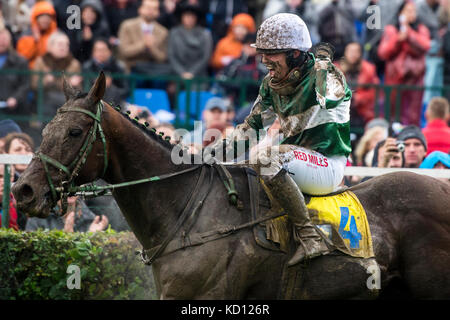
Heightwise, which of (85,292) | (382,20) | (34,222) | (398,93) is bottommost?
(85,292)

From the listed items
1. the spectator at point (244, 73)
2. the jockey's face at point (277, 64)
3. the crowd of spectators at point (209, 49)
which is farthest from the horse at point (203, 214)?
the spectator at point (244, 73)

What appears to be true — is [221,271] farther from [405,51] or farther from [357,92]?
[405,51]

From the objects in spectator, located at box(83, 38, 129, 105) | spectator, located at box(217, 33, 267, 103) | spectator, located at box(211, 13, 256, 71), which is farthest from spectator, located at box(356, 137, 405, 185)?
spectator, located at box(211, 13, 256, 71)

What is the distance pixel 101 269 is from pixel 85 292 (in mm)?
260

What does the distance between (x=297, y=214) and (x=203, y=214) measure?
670 mm

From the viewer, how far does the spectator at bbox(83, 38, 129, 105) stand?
37.9 ft

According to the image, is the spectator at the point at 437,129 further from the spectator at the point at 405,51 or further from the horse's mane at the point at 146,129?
the horse's mane at the point at 146,129

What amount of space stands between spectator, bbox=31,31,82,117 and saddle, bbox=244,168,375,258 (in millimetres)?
6452

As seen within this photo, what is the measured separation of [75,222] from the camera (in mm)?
Result: 7816

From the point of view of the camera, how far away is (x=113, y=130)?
17.3 ft

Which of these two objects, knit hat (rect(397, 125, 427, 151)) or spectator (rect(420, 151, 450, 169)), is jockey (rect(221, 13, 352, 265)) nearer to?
spectator (rect(420, 151, 450, 169))

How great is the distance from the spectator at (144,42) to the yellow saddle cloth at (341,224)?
737cm
